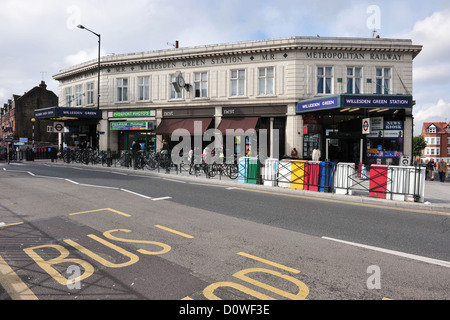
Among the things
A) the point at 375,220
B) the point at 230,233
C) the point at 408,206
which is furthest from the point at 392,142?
the point at 230,233

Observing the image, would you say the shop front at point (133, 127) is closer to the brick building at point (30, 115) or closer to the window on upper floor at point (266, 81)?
the window on upper floor at point (266, 81)

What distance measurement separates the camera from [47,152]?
108ft

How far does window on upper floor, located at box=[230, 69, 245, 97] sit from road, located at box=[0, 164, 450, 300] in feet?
52.1

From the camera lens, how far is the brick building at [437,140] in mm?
81188

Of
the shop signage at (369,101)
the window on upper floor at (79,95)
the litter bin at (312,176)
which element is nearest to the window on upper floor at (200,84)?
the shop signage at (369,101)

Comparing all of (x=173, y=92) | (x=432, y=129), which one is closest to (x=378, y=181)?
(x=173, y=92)

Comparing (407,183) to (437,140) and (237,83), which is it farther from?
(437,140)

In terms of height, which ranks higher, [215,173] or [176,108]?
[176,108]

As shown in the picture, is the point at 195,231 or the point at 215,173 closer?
the point at 195,231

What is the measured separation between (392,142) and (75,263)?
22.1 meters

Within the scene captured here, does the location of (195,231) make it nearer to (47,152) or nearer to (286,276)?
(286,276)

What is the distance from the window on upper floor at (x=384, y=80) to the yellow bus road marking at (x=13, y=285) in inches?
921

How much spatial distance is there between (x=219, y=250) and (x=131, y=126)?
2382 cm

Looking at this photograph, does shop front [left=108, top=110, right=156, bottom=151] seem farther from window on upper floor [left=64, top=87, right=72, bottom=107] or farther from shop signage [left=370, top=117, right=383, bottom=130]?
shop signage [left=370, top=117, right=383, bottom=130]
